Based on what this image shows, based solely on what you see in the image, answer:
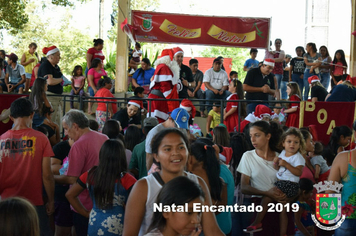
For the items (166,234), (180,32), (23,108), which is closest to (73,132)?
(23,108)

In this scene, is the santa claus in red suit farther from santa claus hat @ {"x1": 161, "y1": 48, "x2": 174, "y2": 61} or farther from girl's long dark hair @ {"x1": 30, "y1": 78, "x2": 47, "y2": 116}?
girl's long dark hair @ {"x1": 30, "y1": 78, "x2": 47, "y2": 116}

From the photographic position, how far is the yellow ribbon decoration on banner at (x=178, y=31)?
1361 cm

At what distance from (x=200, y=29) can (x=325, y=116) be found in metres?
6.31

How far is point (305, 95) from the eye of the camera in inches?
557

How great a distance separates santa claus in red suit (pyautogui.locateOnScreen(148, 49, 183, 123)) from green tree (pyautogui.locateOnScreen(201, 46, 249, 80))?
3074 centimetres

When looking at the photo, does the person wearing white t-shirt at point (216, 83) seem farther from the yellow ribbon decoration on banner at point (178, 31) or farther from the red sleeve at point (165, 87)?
the red sleeve at point (165, 87)

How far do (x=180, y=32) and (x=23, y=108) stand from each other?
29.7 feet

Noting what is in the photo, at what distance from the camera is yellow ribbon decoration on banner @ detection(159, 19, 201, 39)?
13.6 metres

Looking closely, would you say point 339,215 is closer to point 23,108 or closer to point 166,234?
point 166,234

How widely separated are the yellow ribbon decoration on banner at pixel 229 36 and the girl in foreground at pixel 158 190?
10.6 meters

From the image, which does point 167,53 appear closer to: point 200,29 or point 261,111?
point 261,111

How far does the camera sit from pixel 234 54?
133 feet

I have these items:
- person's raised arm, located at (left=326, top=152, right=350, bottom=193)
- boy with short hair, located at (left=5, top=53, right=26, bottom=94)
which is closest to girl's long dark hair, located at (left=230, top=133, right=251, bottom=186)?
person's raised arm, located at (left=326, top=152, right=350, bottom=193)

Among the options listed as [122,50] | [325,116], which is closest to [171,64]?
[325,116]
